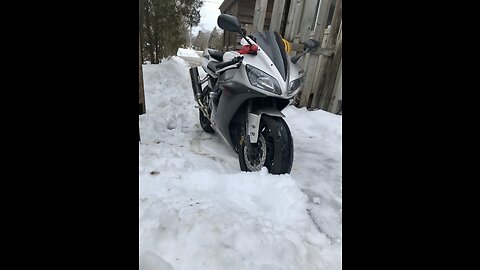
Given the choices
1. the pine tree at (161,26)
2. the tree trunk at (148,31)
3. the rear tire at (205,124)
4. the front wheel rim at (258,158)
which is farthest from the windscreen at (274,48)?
the tree trunk at (148,31)

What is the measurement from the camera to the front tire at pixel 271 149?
6.75ft

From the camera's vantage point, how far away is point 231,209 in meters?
1.59

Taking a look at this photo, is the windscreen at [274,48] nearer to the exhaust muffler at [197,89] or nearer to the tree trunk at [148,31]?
the exhaust muffler at [197,89]

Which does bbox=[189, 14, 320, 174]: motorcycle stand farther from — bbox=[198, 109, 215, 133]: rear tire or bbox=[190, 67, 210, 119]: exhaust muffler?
bbox=[198, 109, 215, 133]: rear tire

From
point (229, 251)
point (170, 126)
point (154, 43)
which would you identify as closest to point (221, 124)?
point (170, 126)

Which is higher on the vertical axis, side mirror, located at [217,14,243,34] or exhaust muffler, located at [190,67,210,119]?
side mirror, located at [217,14,243,34]

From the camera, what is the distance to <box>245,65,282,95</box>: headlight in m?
2.05

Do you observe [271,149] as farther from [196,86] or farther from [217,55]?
[196,86]

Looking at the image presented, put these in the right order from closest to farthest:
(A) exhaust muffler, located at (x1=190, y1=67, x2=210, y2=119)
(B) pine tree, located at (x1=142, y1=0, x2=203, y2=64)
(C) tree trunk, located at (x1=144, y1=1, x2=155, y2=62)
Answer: (A) exhaust muffler, located at (x1=190, y1=67, x2=210, y2=119), (C) tree trunk, located at (x1=144, y1=1, x2=155, y2=62), (B) pine tree, located at (x1=142, y1=0, x2=203, y2=64)

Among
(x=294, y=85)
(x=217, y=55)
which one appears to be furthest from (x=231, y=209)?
(x=217, y=55)

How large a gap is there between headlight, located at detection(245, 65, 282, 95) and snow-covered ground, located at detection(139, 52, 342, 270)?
0.63 meters

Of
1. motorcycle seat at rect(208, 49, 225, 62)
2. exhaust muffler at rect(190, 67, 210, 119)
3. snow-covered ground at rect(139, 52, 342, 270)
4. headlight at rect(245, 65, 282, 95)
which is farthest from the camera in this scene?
exhaust muffler at rect(190, 67, 210, 119)

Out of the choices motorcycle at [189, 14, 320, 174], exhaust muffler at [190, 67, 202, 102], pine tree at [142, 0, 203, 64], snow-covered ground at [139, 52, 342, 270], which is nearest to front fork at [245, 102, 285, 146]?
motorcycle at [189, 14, 320, 174]
